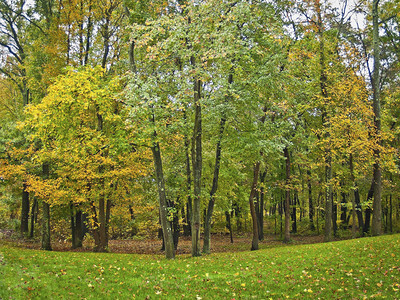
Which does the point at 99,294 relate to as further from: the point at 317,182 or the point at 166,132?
the point at 317,182

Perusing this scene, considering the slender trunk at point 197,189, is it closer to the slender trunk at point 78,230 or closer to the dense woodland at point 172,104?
the dense woodland at point 172,104

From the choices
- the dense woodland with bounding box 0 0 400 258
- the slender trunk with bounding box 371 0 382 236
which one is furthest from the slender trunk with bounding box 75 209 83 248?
the slender trunk with bounding box 371 0 382 236

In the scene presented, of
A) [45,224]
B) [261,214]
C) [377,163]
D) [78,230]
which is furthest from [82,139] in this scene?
[261,214]

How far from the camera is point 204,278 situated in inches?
353

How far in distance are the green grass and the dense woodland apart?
3.60 m

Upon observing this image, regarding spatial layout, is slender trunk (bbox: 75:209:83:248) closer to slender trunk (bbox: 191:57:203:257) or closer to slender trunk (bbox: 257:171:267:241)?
slender trunk (bbox: 191:57:203:257)

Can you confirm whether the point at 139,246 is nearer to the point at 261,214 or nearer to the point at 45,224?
the point at 45,224

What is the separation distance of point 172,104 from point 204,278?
612 cm

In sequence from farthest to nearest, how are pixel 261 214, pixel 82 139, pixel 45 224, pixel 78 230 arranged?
pixel 261 214
pixel 78 230
pixel 45 224
pixel 82 139

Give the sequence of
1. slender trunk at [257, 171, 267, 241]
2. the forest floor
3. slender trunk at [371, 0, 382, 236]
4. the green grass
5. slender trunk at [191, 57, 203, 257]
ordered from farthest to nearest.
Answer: slender trunk at [257, 171, 267, 241] < the forest floor < slender trunk at [371, 0, 382, 236] < slender trunk at [191, 57, 203, 257] < the green grass

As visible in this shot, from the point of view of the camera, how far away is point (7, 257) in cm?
990

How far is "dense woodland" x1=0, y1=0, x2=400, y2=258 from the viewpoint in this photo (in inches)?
483

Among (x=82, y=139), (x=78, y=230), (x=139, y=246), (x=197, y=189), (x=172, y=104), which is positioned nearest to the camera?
(x=172, y=104)

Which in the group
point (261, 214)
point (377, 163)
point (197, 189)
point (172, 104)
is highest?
point (172, 104)
